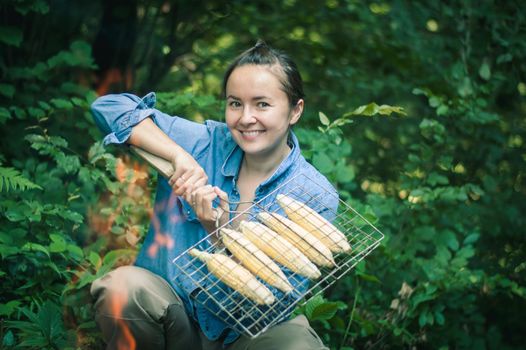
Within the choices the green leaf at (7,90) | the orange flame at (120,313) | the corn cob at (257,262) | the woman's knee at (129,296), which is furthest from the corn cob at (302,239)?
the green leaf at (7,90)

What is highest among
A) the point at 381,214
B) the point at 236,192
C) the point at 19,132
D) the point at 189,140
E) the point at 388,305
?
the point at 189,140

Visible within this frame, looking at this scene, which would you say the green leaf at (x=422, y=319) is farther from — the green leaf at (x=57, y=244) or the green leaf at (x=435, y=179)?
A: the green leaf at (x=57, y=244)

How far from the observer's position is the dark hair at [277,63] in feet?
10.7

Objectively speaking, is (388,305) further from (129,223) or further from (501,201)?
(129,223)

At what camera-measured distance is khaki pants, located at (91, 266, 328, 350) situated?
9.45ft

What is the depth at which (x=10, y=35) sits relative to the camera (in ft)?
15.0

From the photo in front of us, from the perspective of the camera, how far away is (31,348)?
10.9ft

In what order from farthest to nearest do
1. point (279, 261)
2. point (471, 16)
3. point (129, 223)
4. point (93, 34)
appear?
point (93, 34) → point (471, 16) → point (129, 223) → point (279, 261)

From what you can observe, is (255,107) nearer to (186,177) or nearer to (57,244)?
(186,177)

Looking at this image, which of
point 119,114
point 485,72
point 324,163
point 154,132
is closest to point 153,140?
point 154,132

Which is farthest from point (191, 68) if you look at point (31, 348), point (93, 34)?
→ point (31, 348)

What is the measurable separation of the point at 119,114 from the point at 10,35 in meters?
1.83

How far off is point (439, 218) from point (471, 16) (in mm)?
1699

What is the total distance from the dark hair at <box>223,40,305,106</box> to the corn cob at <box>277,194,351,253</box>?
0.63 metres
